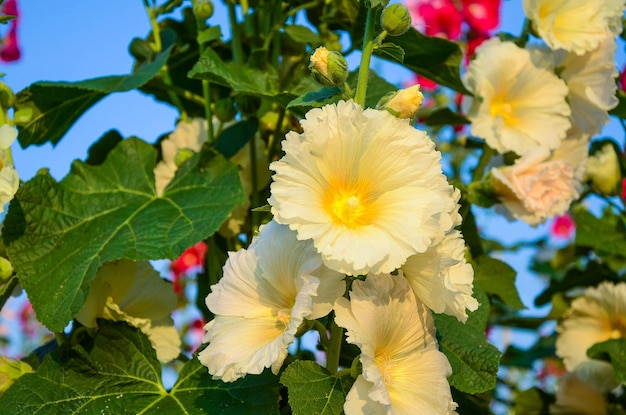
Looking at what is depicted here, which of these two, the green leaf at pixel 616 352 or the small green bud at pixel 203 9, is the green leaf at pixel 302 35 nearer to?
the small green bud at pixel 203 9

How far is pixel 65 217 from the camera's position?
1.09 meters

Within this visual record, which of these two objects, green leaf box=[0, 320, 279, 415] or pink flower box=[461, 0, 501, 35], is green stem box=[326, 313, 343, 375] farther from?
pink flower box=[461, 0, 501, 35]

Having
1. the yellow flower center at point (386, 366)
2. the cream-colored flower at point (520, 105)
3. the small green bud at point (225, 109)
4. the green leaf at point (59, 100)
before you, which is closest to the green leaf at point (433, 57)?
the cream-colored flower at point (520, 105)

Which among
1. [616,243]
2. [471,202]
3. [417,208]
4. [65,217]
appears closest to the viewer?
[417,208]

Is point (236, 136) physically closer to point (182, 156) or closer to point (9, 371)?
point (182, 156)

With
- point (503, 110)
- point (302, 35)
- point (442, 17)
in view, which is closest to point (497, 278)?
point (503, 110)

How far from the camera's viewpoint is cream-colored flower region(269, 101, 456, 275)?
695 mm

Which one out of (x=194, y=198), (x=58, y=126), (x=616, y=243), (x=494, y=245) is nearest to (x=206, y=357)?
(x=194, y=198)

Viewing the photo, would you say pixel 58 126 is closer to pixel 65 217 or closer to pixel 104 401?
pixel 65 217

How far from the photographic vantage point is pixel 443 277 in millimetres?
734

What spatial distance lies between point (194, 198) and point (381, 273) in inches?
17.0

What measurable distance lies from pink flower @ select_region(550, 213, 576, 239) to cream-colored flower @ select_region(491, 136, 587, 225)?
71.0 inches

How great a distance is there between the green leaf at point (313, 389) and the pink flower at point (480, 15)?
→ 123 cm

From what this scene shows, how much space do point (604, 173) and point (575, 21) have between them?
1.23 ft
